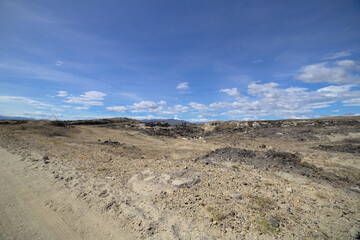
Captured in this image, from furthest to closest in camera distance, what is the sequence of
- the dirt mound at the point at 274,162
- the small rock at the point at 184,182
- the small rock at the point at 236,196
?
the dirt mound at the point at 274,162 < the small rock at the point at 184,182 < the small rock at the point at 236,196

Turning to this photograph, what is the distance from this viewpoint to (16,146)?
12.3 metres

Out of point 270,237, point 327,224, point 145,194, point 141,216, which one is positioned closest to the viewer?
point 270,237

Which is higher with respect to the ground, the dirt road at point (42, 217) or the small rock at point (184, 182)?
the small rock at point (184, 182)

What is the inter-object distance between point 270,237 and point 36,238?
6191mm

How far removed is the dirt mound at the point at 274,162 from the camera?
26.1 feet

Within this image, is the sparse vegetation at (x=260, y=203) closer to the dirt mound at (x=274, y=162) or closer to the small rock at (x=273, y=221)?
the small rock at (x=273, y=221)

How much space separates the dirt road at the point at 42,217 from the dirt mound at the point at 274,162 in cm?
677

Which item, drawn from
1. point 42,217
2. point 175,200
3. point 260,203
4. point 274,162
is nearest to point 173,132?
point 274,162

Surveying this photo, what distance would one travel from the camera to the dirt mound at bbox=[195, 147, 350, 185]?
7953 mm

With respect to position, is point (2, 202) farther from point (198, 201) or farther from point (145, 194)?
point (198, 201)

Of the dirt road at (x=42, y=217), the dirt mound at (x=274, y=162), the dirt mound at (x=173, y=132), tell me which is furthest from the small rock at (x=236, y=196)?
the dirt mound at (x=173, y=132)

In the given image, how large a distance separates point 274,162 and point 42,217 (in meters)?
11.2

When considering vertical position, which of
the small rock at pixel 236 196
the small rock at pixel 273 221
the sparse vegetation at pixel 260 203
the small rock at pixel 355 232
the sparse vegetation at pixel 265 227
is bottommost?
the small rock at pixel 355 232

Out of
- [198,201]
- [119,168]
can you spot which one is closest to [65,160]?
[119,168]
